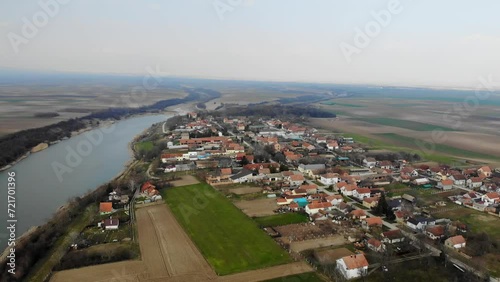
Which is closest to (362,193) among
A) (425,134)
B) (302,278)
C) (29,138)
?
(302,278)

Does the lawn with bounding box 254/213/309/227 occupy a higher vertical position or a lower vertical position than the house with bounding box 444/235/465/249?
lower

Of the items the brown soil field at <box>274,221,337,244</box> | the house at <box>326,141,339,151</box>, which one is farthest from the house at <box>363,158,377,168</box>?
the brown soil field at <box>274,221,337,244</box>

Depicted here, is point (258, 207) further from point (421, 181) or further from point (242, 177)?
point (421, 181)

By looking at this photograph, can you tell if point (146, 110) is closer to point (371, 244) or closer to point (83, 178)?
point (83, 178)

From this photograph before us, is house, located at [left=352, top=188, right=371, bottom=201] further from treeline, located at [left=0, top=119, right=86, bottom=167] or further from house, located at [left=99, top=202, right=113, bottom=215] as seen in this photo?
treeline, located at [left=0, top=119, right=86, bottom=167]

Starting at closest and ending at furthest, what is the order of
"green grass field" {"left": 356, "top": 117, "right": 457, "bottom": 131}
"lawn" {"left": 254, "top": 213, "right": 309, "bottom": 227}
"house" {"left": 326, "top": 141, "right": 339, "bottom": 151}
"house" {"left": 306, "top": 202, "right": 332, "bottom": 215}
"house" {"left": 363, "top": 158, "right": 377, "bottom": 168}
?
1. "lawn" {"left": 254, "top": 213, "right": 309, "bottom": 227}
2. "house" {"left": 306, "top": 202, "right": 332, "bottom": 215}
3. "house" {"left": 363, "top": 158, "right": 377, "bottom": 168}
4. "house" {"left": 326, "top": 141, "right": 339, "bottom": 151}
5. "green grass field" {"left": 356, "top": 117, "right": 457, "bottom": 131}

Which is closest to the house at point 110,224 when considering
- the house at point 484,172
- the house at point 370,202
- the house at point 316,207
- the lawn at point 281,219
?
the lawn at point 281,219
